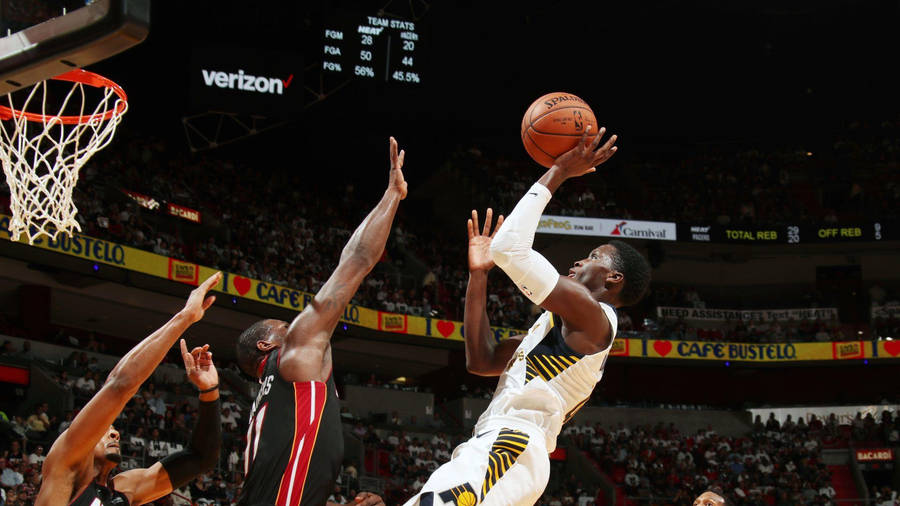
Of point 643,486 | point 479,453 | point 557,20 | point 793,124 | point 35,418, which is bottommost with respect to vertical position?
point 643,486

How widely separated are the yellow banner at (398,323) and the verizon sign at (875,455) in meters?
3.13

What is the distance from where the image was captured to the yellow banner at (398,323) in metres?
19.2

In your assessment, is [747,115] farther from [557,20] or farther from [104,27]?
[104,27]

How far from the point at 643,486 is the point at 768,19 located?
17.2 meters

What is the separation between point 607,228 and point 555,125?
23.6 m

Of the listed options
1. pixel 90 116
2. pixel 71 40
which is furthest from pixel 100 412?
pixel 90 116

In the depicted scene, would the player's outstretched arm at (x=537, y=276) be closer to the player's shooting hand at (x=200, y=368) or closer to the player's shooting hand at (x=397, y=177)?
the player's shooting hand at (x=397, y=177)

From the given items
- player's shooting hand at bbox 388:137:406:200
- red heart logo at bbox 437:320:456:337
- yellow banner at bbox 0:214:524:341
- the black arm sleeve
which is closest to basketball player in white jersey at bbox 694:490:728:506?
player's shooting hand at bbox 388:137:406:200

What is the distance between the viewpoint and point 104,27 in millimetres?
3559

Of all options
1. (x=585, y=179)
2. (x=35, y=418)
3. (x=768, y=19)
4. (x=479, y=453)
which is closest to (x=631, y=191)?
(x=585, y=179)

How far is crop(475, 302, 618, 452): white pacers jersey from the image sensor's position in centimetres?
405

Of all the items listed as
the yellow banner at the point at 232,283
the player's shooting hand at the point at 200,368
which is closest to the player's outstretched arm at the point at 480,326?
the player's shooting hand at the point at 200,368

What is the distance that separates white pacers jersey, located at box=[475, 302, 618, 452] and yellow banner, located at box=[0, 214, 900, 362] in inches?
559

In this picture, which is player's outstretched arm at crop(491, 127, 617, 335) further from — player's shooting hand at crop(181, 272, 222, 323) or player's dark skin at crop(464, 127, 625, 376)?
player's shooting hand at crop(181, 272, 222, 323)
